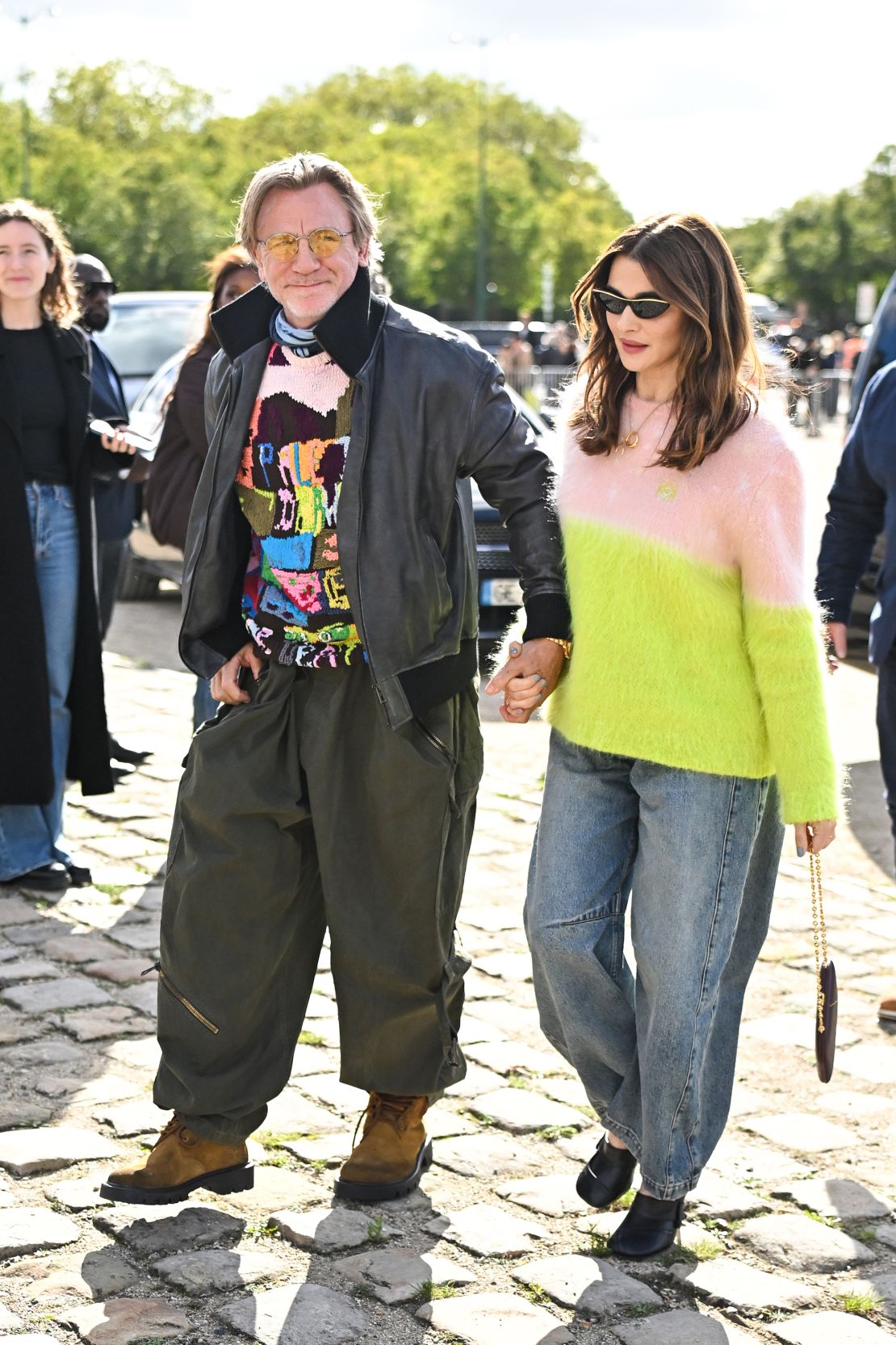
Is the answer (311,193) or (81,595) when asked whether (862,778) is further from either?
(311,193)

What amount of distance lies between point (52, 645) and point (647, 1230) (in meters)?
3.35

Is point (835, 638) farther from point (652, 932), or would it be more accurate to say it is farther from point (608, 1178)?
point (608, 1178)

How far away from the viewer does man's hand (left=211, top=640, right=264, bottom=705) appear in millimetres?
3996

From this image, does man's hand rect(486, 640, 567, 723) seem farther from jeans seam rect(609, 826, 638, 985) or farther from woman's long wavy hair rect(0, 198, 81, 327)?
woman's long wavy hair rect(0, 198, 81, 327)

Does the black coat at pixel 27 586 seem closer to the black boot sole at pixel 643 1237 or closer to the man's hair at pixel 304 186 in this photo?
the man's hair at pixel 304 186

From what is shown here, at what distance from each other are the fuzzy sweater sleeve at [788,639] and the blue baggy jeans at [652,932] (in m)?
0.15

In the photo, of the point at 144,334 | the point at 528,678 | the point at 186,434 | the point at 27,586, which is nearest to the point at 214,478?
the point at 528,678

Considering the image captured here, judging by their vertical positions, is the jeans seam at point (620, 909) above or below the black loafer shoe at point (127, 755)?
above

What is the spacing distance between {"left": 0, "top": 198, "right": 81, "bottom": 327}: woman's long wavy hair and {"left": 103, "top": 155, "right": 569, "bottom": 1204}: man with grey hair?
7.93ft

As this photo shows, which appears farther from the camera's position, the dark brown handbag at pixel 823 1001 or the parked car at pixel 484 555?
the parked car at pixel 484 555

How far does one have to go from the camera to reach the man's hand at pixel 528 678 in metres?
3.74

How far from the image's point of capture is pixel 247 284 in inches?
254

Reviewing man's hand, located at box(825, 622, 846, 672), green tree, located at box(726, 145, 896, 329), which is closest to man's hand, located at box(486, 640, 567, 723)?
man's hand, located at box(825, 622, 846, 672)

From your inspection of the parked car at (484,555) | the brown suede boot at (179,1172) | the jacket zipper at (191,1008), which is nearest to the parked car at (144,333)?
the parked car at (484,555)
